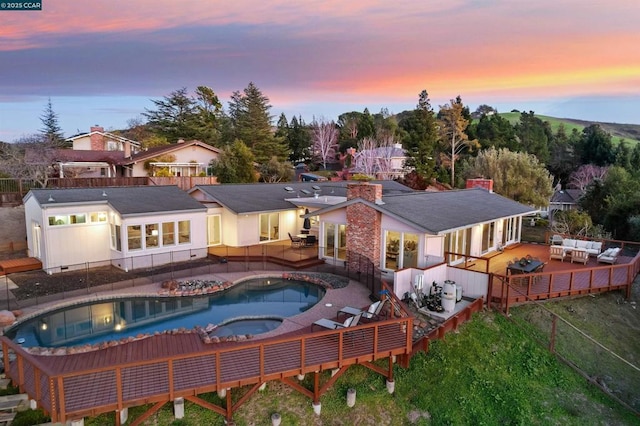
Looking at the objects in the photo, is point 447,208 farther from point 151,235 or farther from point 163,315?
point 151,235

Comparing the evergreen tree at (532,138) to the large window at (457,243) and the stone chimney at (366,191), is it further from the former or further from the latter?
the stone chimney at (366,191)

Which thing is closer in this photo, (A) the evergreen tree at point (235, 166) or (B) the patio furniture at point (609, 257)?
(B) the patio furniture at point (609, 257)

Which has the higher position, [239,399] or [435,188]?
[435,188]

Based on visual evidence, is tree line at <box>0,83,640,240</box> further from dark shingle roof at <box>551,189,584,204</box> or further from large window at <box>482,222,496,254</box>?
large window at <box>482,222,496,254</box>

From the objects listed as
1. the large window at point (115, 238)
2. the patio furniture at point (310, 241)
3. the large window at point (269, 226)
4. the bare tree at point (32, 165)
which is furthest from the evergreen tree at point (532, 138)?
the bare tree at point (32, 165)

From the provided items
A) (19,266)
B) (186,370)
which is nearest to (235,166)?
(19,266)

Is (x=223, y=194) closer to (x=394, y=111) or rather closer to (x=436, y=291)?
(x=436, y=291)

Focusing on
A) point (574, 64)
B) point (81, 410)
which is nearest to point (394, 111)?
point (574, 64)
